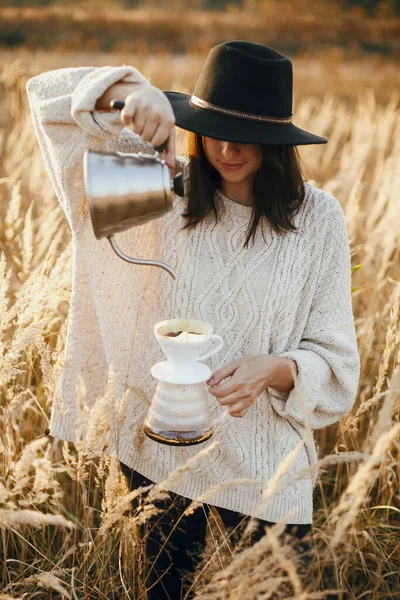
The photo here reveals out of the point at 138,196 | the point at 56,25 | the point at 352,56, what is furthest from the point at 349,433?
the point at 56,25

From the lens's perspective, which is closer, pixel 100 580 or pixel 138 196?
pixel 138 196

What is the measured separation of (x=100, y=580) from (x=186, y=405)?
52cm

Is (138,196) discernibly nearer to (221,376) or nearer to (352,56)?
(221,376)

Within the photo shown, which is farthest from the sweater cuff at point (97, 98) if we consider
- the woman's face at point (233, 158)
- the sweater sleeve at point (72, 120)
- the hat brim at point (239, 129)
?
the woman's face at point (233, 158)

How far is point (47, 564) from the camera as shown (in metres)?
1.73

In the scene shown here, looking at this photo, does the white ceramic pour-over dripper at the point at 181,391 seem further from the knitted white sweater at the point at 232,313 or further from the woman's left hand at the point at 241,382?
the knitted white sweater at the point at 232,313

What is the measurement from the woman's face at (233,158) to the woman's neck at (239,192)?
7 cm

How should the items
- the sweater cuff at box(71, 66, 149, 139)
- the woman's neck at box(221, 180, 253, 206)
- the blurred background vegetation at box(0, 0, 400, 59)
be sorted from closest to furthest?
the sweater cuff at box(71, 66, 149, 139) < the woman's neck at box(221, 180, 253, 206) < the blurred background vegetation at box(0, 0, 400, 59)

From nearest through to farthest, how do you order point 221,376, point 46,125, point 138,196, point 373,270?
point 138,196 < point 221,376 < point 46,125 < point 373,270

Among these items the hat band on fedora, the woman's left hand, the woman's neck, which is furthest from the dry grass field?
the hat band on fedora

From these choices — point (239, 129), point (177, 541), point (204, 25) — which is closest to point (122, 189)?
point (239, 129)

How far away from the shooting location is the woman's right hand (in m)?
1.26

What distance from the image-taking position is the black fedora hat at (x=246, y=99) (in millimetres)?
1458

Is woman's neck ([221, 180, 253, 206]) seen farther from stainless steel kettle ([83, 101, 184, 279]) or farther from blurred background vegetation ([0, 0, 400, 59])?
blurred background vegetation ([0, 0, 400, 59])
